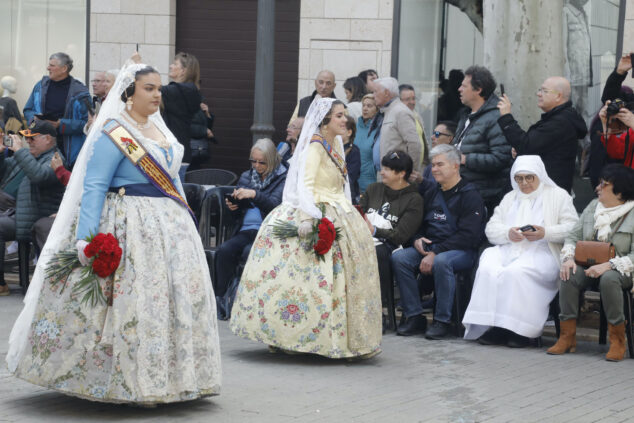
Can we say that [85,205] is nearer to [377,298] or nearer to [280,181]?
[377,298]

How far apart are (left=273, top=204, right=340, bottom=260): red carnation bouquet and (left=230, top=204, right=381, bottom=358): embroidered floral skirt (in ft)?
0.14

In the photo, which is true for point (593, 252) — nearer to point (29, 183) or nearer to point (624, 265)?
point (624, 265)

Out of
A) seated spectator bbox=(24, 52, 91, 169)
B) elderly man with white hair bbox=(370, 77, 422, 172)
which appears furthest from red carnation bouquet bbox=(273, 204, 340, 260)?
seated spectator bbox=(24, 52, 91, 169)

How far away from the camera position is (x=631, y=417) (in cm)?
641

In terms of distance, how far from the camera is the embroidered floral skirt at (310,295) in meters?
7.72

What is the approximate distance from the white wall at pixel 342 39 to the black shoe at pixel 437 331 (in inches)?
210

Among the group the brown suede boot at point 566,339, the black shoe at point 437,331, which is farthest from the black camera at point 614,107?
the black shoe at point 437,331

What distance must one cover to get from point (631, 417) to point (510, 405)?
2.31 ft

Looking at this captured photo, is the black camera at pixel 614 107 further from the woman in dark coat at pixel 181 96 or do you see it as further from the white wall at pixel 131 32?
the white wall at pixel 131 32

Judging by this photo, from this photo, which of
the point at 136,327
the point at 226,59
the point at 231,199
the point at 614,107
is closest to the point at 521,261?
the point at 614,107

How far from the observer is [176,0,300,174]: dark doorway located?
49.1ft

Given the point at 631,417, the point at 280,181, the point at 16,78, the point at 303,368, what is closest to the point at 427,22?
the point at 280,181

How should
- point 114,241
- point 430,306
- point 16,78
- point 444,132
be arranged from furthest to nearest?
point 16,78, point 444,132, point 430,306, point 114,241

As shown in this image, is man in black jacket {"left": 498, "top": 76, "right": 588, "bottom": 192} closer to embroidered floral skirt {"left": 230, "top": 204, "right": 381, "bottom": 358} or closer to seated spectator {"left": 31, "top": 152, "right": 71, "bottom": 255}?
embroidered floral skirt {"left": 230, "top": 204, "right": 381, "bottom": 358}
